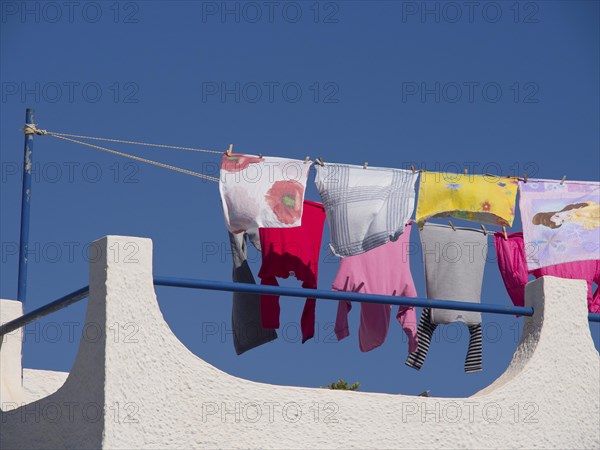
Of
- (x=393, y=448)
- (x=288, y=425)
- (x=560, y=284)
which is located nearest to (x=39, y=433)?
(x=288, y=425)

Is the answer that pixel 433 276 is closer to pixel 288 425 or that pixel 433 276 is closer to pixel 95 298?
pixel 288 425

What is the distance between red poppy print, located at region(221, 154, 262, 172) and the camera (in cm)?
1100

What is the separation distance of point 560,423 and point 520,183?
3234 millimetres

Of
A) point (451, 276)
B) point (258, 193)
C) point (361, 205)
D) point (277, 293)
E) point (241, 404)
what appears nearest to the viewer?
point (241, 404)

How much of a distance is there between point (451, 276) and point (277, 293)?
3480mm

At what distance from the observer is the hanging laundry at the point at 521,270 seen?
37.9 feet

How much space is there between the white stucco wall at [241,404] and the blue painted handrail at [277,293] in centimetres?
23

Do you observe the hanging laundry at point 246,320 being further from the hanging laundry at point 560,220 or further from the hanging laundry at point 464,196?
the hanging laundry at point 560,220

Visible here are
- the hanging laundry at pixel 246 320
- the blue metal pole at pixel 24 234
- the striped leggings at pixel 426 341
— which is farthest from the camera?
the striped leggings at pixel 426 341

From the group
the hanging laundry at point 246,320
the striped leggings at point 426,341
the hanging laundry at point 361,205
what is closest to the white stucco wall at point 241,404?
the striped leggings at point 426,341

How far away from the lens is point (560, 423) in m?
9.24

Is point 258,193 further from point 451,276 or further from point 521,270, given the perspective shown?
point 521,270

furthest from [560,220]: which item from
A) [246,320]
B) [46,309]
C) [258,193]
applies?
[46,309]

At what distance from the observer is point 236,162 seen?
435 inches
